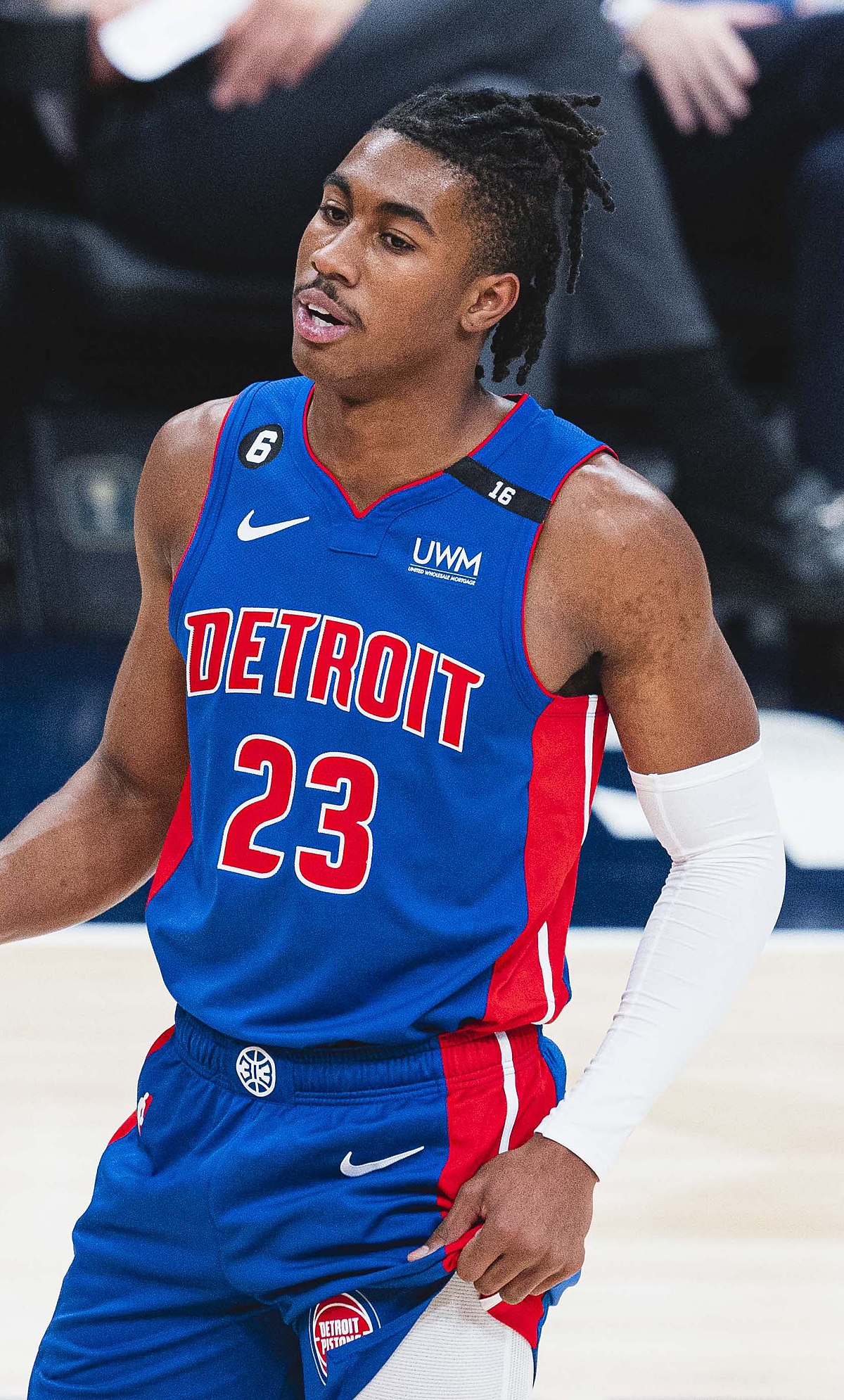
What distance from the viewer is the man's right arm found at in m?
1.46

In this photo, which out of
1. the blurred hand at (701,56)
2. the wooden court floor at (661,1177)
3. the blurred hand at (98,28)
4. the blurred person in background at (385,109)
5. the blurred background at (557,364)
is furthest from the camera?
the blurred hand at (701,56)

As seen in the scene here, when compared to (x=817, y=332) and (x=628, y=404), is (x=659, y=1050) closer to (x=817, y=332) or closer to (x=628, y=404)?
(x=817, y=332)

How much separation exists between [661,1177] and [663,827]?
1.04 metres

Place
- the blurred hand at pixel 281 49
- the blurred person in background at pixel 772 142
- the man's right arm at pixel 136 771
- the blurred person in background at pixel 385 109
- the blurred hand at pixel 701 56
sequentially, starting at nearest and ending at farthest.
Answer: the man's right arm at pixel 136 771, the blurred person in background at pixel 385 109, the blurred hand at pixel 281 49, the blurred person in background at pixel 772 142, the blurred hand at pixel 701 56

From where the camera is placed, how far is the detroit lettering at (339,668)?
130cm

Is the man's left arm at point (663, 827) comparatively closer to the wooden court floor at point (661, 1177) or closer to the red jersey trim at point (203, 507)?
the red jersey trim at point (203, 507)

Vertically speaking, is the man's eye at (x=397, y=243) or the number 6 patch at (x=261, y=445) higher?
the man's eye at (x=397, y=243)

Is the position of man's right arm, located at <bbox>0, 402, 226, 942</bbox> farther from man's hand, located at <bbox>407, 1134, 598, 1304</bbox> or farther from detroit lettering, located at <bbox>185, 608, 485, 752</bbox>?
man's hand, located at <bbox>407, 1134, 598, 1304</bbox>

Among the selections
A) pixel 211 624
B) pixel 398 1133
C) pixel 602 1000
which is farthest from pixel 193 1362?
pixel 602 1000

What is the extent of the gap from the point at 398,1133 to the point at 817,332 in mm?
3787

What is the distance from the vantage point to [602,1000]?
2746 millimetres

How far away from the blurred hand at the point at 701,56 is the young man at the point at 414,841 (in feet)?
12.3

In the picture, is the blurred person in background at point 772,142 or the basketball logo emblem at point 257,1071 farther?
the blurred person in background at point 772,142

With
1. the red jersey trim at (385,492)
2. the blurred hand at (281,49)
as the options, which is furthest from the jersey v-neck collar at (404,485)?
the blurred hand at (281,49)
